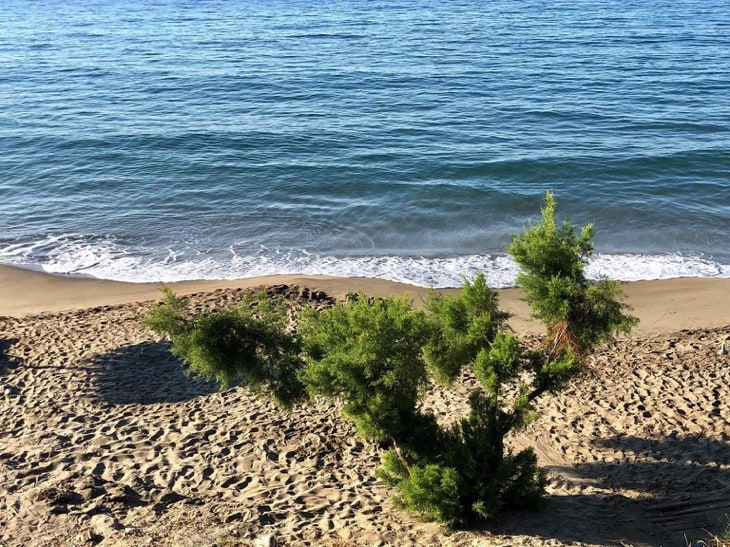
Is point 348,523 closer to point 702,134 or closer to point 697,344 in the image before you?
point 697,344

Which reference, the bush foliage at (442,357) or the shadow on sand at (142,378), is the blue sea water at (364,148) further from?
the bush foliage at (442,357)

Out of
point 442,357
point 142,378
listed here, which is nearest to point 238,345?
point 442,357

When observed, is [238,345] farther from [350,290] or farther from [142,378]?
[350,290]

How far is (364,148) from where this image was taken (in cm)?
3192

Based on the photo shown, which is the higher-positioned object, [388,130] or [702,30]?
[702,30]

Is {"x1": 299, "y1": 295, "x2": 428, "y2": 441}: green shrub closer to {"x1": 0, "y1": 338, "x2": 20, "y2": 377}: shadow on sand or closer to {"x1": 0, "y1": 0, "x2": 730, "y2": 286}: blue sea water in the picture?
{"x1": 0, "y1": 338, "x2": 20, "y2": 377}: shadow on sand

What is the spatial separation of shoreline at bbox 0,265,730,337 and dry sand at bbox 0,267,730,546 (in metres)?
0.23

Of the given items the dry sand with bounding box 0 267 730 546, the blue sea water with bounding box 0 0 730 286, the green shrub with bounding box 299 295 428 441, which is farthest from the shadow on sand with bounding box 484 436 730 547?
the blue sea water with bounding box 0 0 730 286

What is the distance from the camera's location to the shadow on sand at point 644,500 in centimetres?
1050

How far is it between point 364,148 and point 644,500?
22.3 m

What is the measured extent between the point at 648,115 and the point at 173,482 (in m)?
29.4

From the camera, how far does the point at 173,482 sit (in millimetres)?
12320

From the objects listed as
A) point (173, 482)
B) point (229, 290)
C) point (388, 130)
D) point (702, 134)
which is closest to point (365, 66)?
point (388, 130)

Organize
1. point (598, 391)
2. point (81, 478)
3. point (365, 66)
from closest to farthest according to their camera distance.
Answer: point (81, 478) < point (598, 391) < point (365, 66)
